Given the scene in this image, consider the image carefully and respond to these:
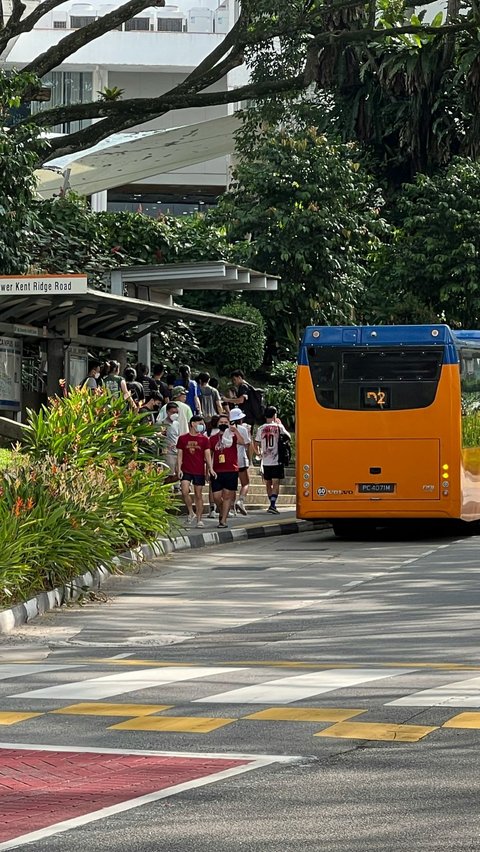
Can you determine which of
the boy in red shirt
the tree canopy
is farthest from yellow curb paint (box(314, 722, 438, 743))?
the tree canopy

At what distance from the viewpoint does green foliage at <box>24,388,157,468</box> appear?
2092 cm

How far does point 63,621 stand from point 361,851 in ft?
30.5

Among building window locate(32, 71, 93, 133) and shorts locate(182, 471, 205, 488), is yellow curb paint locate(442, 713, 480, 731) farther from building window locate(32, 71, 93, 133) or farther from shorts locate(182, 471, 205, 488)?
building window locate(32, 71, 93, 133)

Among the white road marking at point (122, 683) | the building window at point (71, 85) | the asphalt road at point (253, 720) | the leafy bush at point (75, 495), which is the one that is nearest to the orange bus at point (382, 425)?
the leafy bush at point (75, 495)

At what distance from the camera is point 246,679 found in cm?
1055

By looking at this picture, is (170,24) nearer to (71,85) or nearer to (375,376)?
(71,85)

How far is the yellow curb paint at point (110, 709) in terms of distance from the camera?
9.25m

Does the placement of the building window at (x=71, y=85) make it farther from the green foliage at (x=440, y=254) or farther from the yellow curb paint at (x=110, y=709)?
the yellow curb paint at (x=110, y=709)

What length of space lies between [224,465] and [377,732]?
16809 mm

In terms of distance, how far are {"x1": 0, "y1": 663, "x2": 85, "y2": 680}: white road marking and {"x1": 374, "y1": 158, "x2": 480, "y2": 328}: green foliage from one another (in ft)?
104

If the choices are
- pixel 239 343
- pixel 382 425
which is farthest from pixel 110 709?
pixel 239 343

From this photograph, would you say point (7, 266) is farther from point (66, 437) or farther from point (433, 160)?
point (433, 160)

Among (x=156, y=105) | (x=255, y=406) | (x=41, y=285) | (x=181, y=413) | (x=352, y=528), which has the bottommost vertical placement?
(x=352, y=528)

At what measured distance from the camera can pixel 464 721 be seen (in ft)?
28.5
